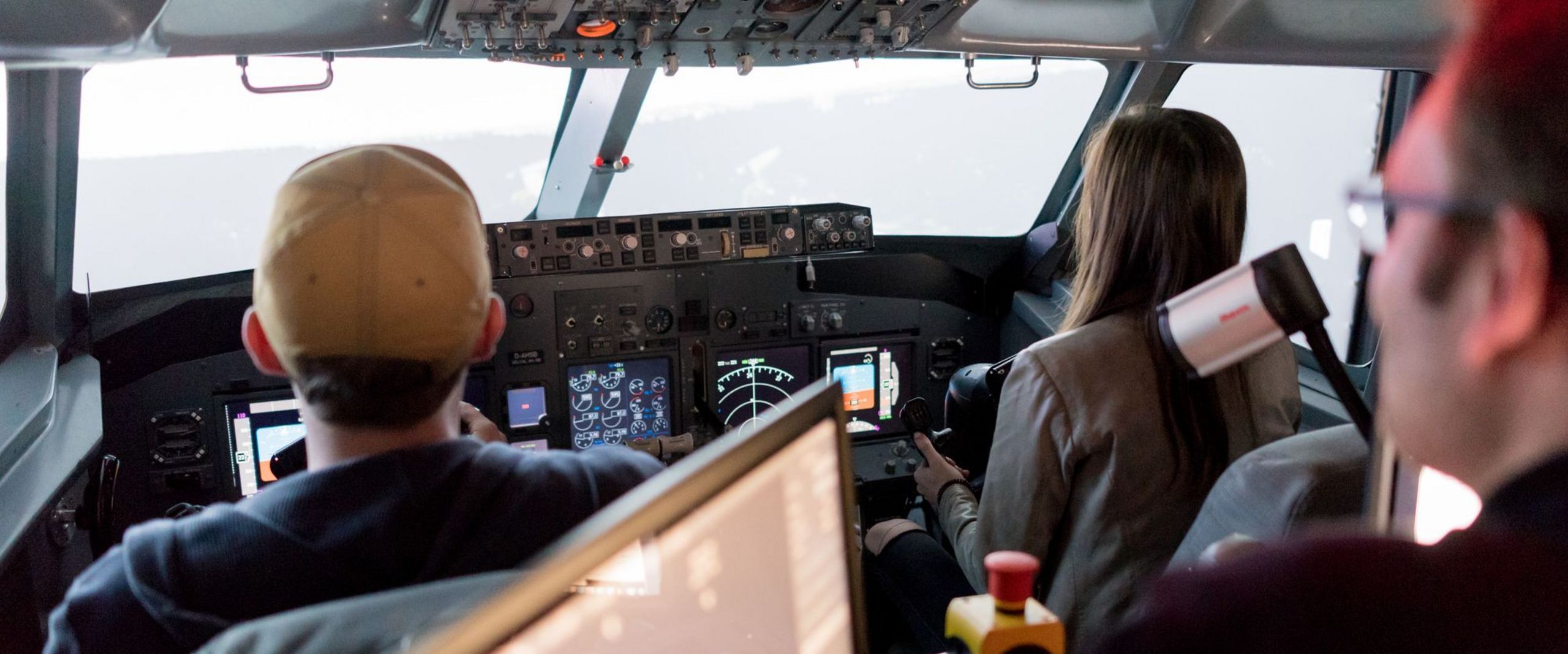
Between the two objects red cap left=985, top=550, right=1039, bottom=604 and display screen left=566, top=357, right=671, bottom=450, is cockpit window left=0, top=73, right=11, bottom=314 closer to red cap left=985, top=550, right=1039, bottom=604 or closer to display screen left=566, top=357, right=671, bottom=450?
display screen left=566, top=357, right=671, bottom=450

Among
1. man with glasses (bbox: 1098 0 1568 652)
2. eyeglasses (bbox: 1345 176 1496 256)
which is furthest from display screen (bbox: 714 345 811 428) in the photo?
man with glasses (bbox: 1098 0 1568 652)

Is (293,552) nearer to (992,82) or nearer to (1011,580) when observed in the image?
(1011,580)

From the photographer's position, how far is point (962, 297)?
348 centimetres

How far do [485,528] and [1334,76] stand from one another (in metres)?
2.93

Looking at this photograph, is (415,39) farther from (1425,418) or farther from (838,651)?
(1425,418)

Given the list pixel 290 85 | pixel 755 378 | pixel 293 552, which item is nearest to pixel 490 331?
pixel 293 552

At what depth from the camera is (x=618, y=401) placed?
10.3ft

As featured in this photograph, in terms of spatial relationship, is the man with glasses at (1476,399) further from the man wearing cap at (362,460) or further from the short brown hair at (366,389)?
the short brown hair at (366,389)

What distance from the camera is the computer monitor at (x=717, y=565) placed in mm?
540

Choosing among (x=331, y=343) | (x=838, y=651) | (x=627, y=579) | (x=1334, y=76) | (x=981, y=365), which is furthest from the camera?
(x=1334, y=76)

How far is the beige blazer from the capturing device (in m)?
1.77

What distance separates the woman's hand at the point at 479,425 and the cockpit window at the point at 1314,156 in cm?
212

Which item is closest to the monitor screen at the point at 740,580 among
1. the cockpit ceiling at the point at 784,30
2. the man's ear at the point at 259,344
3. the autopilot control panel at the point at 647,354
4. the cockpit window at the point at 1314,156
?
the man's ear at the point at 259,344

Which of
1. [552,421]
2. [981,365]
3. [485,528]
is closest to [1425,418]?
[485,528]
